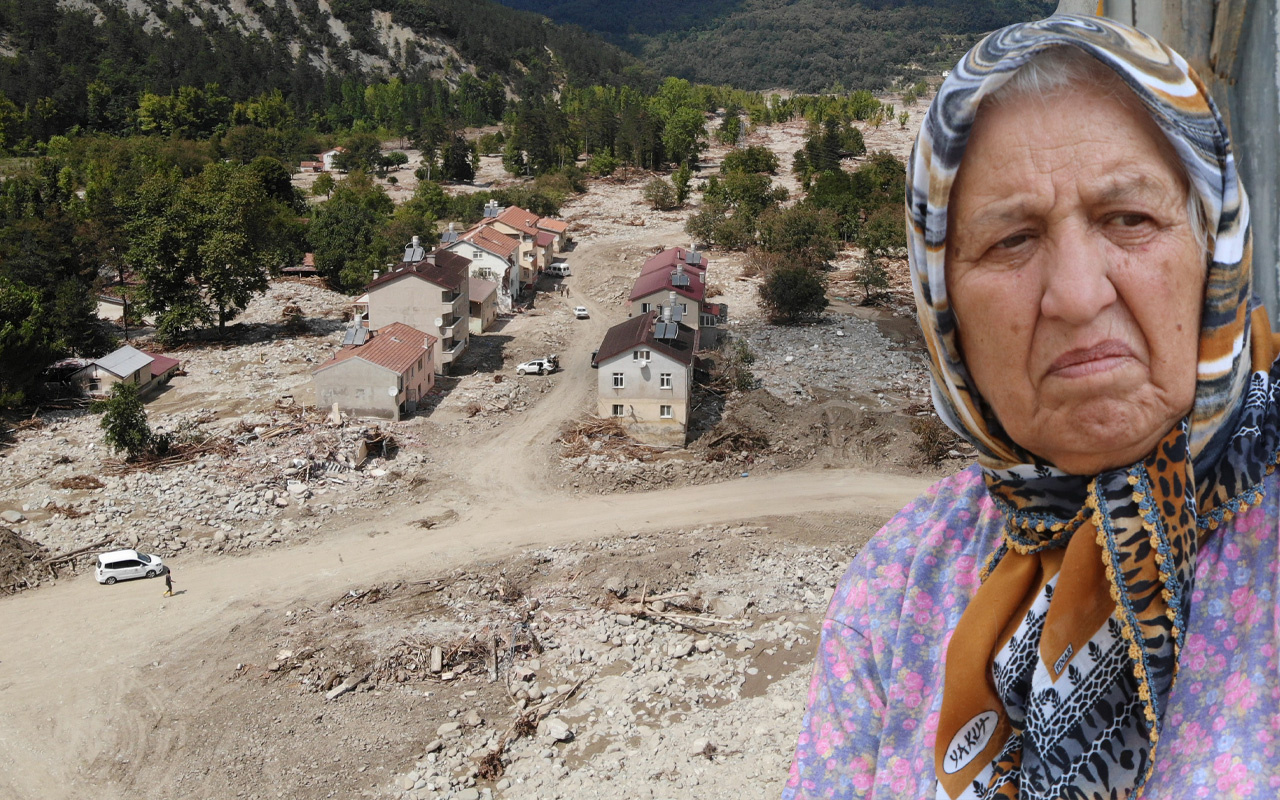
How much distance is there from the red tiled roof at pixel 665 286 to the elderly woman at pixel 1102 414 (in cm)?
2619

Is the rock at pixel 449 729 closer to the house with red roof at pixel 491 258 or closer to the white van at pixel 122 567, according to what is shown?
the white van at pixel 122 567

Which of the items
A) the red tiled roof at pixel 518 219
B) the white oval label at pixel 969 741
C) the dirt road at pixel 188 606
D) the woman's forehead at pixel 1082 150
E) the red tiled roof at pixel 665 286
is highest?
the woman's forehead at pixel 1082 150

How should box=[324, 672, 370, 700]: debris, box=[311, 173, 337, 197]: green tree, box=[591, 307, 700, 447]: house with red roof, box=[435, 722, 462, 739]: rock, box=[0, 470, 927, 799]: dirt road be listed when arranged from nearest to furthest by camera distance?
box=[435, 722, 462, 739]: rock, box=[0, 470, 927, 799]: dirt road, box=[324, 672, 370, 700]: debris, box=[591, 307, 700, 447]: house with red roof, box=[311, 173, 337, 197]: green tree

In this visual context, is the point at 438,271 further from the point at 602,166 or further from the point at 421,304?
the point at 602,166

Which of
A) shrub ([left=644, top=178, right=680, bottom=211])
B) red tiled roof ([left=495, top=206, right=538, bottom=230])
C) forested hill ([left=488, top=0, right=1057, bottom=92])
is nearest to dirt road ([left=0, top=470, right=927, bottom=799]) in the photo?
red tiled roof ([left=495, top=206, right=538, bottom=230])

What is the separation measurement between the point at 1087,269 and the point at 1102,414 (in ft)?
0.61

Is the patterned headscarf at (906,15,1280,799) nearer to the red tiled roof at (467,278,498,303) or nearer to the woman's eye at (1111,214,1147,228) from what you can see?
the woman's eye at (1111,214,1147,228)

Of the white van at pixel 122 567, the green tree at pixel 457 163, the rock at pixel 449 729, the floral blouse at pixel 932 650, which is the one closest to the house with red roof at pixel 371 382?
the white van at pixel 122 567

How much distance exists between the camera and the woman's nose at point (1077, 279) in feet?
4.04

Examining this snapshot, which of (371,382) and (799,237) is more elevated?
(799,237)

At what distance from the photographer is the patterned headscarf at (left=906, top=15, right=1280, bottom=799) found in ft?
3.88

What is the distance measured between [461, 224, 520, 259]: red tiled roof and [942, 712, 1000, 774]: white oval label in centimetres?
3213

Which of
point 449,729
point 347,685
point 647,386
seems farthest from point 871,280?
point 449,729

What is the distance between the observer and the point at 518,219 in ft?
124
